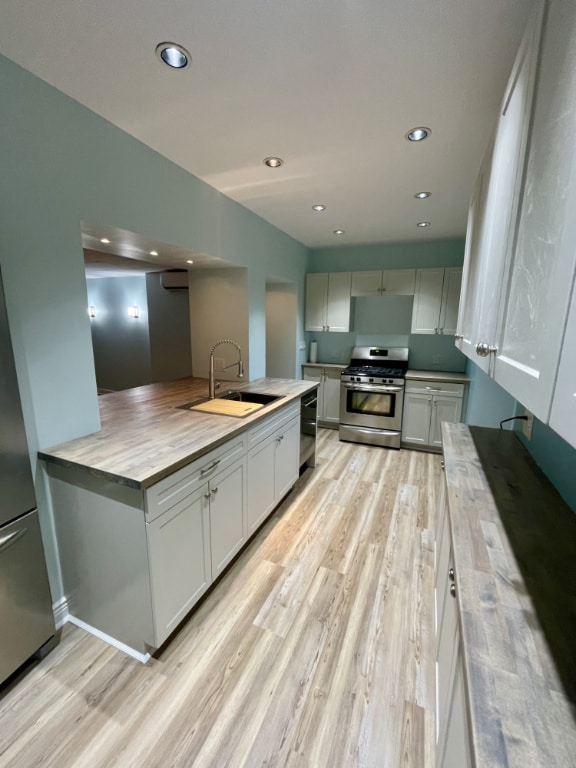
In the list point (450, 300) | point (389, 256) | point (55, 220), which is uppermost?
point (389, 256)

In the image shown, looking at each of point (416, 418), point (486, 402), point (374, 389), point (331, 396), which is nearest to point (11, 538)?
point (486, 402)

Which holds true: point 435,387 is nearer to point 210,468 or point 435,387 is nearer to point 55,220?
point 210,468

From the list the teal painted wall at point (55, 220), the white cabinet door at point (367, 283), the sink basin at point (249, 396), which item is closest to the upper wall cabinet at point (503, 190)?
the sink basin at point (249, 396)

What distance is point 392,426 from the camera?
3.92m

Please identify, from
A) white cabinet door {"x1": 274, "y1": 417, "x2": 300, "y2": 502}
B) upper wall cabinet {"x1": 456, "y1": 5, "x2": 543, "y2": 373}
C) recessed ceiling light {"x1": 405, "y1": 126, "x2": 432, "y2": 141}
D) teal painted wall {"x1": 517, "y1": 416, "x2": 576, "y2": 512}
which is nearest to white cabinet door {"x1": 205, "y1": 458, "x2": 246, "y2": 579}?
white cabinet door {"x1": 274, "y1": 417, "x2": 300, "y2": 502}

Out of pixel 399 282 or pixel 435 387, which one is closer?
pixel 435 387

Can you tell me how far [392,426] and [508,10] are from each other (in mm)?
3453

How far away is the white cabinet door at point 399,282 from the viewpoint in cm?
390

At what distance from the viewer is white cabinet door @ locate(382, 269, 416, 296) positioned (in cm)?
390

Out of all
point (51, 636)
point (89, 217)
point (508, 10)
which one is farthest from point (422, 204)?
point (51, 636)

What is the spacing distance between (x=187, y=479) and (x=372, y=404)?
2955mm

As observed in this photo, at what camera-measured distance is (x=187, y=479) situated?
1493 mm

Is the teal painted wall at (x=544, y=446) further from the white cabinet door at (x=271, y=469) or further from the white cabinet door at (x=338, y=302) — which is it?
the white cabinet door at (x=338, y=302)

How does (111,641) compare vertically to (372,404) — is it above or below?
below
